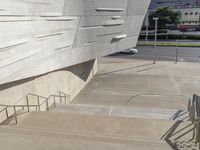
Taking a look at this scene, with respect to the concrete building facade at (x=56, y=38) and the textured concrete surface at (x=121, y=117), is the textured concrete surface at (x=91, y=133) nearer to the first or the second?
the textured concrete surface at (x=121, y=117)

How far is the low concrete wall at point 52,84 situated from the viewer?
10688 mm

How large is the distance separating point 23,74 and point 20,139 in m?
4.58

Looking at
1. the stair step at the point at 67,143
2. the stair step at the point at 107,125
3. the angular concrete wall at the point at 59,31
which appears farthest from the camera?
the angular concrete wall at the point at 59,31

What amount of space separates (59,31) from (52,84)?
360 cm

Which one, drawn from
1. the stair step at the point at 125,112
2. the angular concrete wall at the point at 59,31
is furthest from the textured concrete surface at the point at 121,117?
the angular concrete wall at the point at 59,31

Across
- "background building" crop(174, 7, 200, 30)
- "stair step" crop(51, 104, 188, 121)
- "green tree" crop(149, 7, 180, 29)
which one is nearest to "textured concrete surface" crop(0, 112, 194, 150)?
"stair step" crop(51, 104, 188, 121)

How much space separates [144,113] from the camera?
12.0 metres

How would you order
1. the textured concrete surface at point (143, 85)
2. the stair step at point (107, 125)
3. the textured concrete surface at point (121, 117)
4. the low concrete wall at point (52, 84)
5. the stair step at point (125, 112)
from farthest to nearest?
the textured concrete surface at point (143, 85), the stair step at point (125, 112), the low concrete wall at point (52, 84), the stair step at point (107, 125), the textured concrete surface at point (121, 117)

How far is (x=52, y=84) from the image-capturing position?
1505 centimetres

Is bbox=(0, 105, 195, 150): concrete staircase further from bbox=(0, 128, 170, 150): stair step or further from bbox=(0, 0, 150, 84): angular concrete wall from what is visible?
bbox=(0, 0, 150, 84): angular concrete wall

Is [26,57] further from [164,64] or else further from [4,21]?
[164,64]

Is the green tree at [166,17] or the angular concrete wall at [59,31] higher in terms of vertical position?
the green tree at [166,17]

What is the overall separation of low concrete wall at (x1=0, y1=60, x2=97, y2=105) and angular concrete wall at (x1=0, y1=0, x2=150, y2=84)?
2.42 ft

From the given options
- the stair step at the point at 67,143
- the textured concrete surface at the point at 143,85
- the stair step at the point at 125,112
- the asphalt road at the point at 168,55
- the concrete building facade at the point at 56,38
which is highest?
the concrete building facade at the point at 56,38
